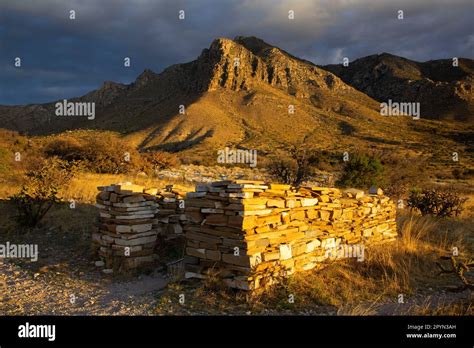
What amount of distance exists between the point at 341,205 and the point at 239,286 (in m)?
3.14

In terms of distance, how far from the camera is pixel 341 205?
8.15 m

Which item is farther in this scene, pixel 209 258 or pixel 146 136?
pixel 146 136

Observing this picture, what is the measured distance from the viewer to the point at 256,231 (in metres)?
6.24

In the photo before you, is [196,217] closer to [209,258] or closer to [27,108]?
[209,258]

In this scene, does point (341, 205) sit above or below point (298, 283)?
above

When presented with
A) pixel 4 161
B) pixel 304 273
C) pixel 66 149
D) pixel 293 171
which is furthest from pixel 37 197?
pixel 293 171

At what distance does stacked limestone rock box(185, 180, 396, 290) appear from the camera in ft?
20.0

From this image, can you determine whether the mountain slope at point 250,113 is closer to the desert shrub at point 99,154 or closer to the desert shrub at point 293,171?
the desert shrub at point 99,154

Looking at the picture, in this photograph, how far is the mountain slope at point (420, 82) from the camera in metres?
86.2

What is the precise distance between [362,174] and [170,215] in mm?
11112

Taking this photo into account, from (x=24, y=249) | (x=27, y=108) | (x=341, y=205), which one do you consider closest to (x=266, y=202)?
(x=341, y=205)

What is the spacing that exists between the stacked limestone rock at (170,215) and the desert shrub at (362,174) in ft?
33.6

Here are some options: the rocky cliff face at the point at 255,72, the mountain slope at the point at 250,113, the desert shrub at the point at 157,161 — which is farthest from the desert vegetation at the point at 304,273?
the rocky cliff face at the point at 255,72

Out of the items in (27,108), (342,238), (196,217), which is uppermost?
(27,108)
